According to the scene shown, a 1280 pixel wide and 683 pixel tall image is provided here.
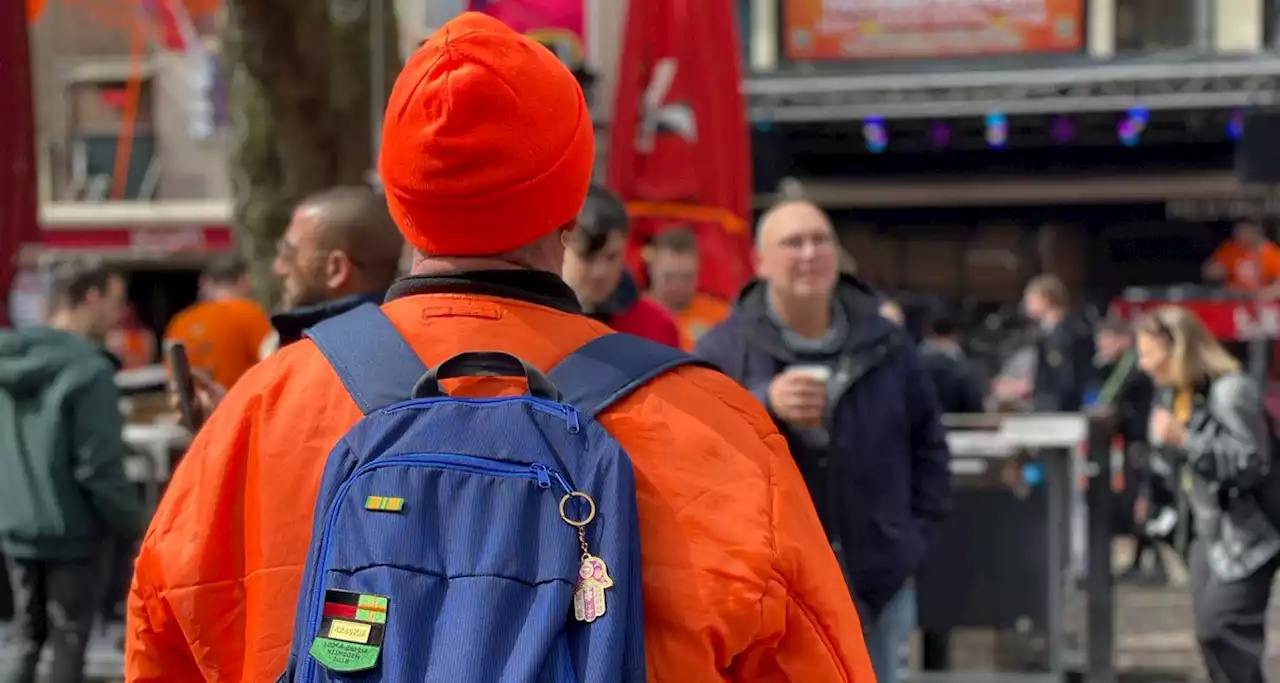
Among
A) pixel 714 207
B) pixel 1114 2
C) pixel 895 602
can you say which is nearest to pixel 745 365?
pixel 895 602

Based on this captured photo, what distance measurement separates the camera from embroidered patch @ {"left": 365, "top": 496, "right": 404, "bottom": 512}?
4.67 ft

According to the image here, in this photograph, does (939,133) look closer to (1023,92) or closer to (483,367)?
(1023,92)

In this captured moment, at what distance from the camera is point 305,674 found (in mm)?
1433

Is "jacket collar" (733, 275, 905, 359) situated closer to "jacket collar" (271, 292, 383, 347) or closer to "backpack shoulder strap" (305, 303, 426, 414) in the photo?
"jacket collar" (271, 292, 383, 347)

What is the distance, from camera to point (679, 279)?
5254 millimetres

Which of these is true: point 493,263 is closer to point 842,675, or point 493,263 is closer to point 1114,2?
point 842,675

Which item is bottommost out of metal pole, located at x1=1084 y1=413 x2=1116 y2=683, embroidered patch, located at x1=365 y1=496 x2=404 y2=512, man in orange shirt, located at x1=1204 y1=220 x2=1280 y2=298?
metal pole, located at x1=1084 y1=413 x2=1116 y2=683

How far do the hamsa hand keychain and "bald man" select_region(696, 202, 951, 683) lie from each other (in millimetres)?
2227

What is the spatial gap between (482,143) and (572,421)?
319mm

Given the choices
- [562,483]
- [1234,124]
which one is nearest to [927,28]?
[1234,124]

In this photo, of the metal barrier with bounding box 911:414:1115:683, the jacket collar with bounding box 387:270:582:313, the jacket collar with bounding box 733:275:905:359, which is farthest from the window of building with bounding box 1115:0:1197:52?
the jacket collar with bounding box 387:270:582:313

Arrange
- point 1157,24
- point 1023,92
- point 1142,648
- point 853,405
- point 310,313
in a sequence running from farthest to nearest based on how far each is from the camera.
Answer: point 1157,24 → point 1023,92 → point 1142,648 → point 853,405 → point 310,313

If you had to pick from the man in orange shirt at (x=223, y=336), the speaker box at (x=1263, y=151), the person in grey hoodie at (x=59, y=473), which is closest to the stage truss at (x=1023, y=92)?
the speaker box at (x=1263, y=151)

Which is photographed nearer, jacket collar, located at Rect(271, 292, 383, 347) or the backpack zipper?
the backpack zipper
